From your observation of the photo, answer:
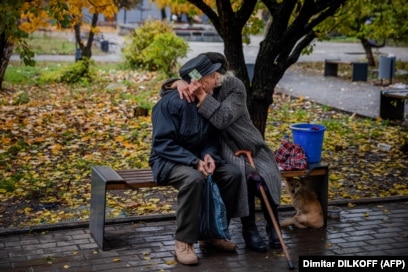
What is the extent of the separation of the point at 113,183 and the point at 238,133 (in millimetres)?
1150

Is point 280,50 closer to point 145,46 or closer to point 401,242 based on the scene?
point 401,242

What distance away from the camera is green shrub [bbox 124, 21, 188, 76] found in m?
20.0

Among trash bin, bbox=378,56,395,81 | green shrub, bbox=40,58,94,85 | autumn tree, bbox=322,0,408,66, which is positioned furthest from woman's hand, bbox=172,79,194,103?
trash bin, bbox=378,56,395,81

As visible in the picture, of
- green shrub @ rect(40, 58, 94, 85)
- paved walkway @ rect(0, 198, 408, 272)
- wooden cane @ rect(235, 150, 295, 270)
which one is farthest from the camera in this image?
green shrub @ rect(40, 58, 94, 85)

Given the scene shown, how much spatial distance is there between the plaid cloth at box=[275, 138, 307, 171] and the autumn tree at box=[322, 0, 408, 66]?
373cm

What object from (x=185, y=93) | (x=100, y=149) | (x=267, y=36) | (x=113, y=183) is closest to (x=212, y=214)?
(x=113, y=183)

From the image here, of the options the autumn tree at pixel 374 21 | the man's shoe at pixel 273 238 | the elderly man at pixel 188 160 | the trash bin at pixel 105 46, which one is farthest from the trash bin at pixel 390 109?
the trash bin at pixel 105 46

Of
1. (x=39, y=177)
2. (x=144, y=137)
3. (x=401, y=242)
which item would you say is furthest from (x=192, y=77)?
(x=144, y=137)

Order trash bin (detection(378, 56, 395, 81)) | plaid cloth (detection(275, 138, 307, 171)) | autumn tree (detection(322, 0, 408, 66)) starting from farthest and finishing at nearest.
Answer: trash bin (detection(378, 56, 395, 81)) → autumn tree (detection(322, 0, 408, 66)) → plaid cloth (detection(275, 138, 307, 171))

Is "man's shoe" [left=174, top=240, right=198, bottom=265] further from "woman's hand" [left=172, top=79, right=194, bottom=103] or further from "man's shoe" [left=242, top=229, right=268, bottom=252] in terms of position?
"woman's hand" [left=172, top=79, right=194, bottom=103]

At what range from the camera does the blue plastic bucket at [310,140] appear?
→ 21.9 ft

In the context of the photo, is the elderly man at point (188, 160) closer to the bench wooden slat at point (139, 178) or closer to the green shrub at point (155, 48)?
the bench wooden slat at point (139, 178)

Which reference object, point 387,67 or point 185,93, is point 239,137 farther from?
point 387,67

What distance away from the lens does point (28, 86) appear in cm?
A: 1791
